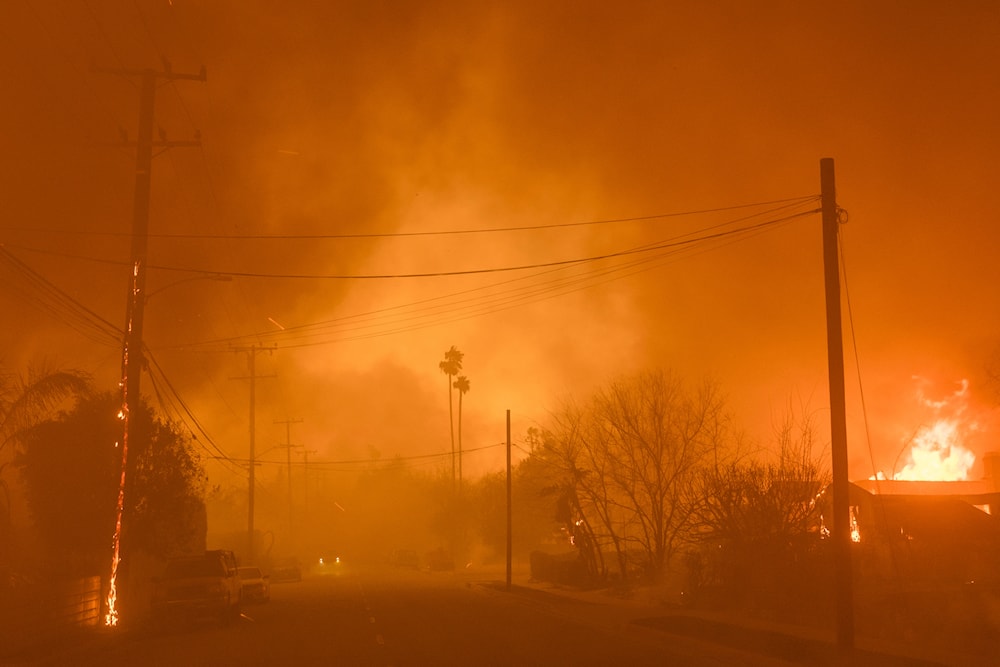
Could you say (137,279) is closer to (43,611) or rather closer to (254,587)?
(43,611)

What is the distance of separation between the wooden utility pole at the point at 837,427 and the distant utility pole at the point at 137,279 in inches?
Result: 626

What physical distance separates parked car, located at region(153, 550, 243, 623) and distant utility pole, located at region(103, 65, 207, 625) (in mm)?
2042

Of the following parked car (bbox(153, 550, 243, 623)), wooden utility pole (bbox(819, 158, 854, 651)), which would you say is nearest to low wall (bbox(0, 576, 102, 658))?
parked car (bbox(153, 550, 243, 623))

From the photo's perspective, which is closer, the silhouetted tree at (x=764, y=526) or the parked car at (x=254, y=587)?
the silhouetted tree at (x=764, y=526)

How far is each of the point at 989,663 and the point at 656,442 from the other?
23325 mm

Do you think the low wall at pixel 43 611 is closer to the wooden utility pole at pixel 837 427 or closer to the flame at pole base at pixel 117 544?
the flame at pole base at pixel 117 544

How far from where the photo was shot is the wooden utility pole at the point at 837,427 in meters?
18.0

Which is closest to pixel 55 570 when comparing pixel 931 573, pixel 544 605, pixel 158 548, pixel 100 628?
pixel 100 628

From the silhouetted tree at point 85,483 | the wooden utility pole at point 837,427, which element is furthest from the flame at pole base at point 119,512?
the wooden utility pole at point 837,427

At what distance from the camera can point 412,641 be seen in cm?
2075

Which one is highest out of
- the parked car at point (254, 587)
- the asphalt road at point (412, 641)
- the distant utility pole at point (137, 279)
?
the distant utility pole at point (137, 279)

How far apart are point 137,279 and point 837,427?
1703cm

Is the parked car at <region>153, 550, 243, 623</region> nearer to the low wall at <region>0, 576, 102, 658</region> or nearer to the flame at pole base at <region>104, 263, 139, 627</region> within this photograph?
the low wall at <region>0, 576, 102, 658</region>

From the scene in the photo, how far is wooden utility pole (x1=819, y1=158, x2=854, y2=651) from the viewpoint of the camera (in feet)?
59.0
